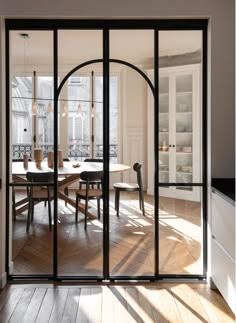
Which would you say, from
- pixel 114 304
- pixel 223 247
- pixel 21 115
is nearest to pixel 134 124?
pixel 21 115

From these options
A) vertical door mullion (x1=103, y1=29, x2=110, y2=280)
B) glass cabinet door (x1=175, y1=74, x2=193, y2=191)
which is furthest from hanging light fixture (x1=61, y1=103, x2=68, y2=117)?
glass cabinet door (x1=175, y1=74, x2=193, y2=191)

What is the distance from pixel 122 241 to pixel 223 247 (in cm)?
117

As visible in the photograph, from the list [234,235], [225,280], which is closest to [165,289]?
[225,280]

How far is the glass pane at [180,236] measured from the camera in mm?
3418

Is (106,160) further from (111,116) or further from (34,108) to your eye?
(34,108)

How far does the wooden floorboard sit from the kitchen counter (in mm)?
886

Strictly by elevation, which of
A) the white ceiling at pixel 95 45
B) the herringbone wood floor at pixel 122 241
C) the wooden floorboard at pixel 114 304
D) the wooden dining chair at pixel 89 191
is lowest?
the wooden floorboard at pixel 114 304

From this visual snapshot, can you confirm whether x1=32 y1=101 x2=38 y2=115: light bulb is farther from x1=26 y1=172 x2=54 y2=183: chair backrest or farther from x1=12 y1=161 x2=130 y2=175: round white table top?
→ x1=26 y1=172 x2=54 y2=183: chair backrest

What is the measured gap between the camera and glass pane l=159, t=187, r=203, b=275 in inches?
135

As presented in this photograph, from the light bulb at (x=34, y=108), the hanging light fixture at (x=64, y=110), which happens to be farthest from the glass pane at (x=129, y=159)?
the light bulb at (x=34, y=108)

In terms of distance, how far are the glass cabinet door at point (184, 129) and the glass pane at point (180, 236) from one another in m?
0.17

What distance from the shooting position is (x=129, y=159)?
11.8 feet

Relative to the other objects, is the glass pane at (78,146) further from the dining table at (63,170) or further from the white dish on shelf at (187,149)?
the white dish on shelf at (187,149)
